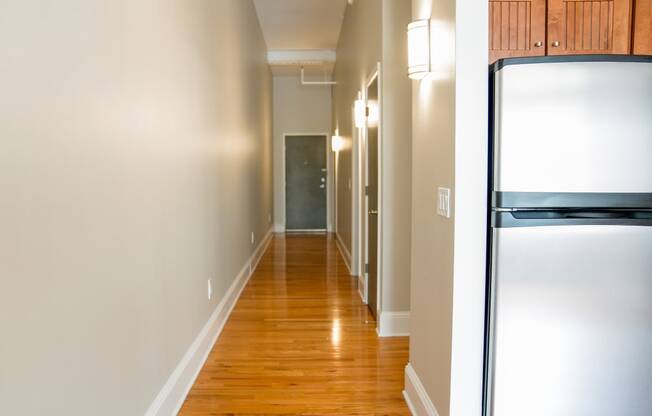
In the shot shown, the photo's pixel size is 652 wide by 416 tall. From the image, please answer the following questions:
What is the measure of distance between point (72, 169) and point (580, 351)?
190 centimetres

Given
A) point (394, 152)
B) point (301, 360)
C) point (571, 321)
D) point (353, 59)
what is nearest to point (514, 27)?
point (571, 321)

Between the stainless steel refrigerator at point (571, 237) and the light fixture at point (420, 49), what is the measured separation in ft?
1.58

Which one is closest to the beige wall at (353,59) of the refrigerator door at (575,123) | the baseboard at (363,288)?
the baseboard at (363,288)

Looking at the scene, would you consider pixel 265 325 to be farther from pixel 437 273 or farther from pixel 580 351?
pixel 580 351

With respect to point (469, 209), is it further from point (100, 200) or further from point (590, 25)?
point (100, 200)

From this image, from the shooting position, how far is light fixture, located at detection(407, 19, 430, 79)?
2.33 metres

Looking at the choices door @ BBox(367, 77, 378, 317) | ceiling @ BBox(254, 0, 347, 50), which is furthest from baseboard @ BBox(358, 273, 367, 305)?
ceiling @ BBox(254, 0, 347, 50)

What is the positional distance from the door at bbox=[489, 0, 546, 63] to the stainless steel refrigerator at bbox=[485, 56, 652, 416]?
56 cm

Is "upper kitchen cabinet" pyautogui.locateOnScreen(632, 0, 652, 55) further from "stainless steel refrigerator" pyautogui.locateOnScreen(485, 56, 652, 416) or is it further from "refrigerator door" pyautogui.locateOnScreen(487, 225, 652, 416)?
"refrigerator door" pyautogui.locateOnScreen(487, 225, 652, 416)

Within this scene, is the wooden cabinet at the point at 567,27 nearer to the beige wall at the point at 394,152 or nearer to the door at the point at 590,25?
the door at the point at 590,25

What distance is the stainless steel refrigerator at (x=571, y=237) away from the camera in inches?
73.0

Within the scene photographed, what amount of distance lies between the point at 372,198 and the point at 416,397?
2116mm

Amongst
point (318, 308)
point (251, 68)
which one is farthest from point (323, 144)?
point (318, 308)

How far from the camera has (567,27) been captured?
243 centimetres
